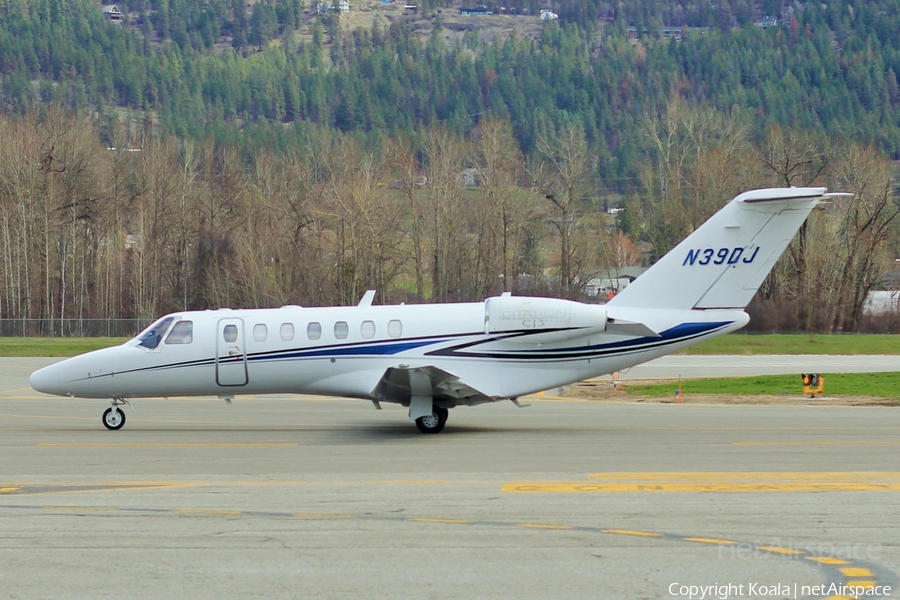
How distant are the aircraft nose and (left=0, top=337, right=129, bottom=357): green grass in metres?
26.9

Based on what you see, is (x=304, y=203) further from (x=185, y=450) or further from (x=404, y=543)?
(x=404, y=543)

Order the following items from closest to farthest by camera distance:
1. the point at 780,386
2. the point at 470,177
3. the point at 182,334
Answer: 1. the point at 182,334
2. the point at 780,386
3. the point at 470,177

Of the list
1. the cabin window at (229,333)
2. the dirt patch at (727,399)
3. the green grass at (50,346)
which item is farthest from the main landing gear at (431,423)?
the green grass at (50,346)

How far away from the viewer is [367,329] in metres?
19.8

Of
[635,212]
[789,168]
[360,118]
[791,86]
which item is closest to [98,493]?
[789,168]

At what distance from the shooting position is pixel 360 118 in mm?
185500

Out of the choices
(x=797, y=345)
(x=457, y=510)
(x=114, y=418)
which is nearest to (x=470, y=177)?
(x=797, y=345)

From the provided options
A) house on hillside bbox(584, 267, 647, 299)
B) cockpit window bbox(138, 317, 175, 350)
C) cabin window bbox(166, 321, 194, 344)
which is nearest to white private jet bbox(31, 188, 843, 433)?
cabin window bbox(166, 321, 194, 344)

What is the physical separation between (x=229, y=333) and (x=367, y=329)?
276cm

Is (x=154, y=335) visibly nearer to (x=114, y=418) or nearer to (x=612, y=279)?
(x=114, y=418)

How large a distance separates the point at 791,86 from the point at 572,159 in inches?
4901

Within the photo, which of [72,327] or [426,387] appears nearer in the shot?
[426,387]

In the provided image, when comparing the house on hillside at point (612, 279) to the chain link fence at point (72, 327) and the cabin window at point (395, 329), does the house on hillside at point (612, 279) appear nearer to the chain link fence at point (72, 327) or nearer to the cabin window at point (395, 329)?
the chain link fence at point (72, 327)

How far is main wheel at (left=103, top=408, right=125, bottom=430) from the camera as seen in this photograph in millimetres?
21156
